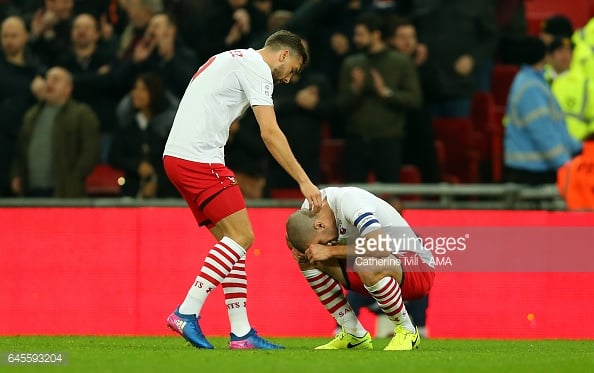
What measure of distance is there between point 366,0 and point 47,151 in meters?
4.33

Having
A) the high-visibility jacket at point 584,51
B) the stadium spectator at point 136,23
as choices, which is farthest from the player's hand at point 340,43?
the high-visibility jacket at point 584,51

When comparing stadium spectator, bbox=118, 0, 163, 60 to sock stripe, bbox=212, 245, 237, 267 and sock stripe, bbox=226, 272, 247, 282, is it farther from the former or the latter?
sock stripe, bbox=212, 245, 237, 267

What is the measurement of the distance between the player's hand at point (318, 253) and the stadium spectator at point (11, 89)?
6.60m

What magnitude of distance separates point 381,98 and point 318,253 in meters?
5.36

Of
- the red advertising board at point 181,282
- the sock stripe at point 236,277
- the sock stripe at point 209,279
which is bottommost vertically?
the red advertising board at point 181,282

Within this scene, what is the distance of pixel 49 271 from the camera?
13.3m

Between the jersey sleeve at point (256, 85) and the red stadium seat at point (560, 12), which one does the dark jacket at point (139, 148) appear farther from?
the red stadium seat at point (560, 12)

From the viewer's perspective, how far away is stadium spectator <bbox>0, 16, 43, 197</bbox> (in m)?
15.7

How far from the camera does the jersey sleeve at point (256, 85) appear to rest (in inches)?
387

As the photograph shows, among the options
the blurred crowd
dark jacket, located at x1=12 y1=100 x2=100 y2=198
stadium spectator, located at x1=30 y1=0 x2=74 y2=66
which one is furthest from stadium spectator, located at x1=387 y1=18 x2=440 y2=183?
stadium spectator, located at x1=30 y1=0 x2=74 y2=66

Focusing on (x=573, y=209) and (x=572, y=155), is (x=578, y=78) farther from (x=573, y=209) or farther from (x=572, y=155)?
(x=573, y=209)

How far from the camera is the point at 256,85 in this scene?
9867mm

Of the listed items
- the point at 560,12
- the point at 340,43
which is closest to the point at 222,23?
the point at 340,43

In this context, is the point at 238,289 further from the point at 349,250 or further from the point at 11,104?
the point at 11,104
